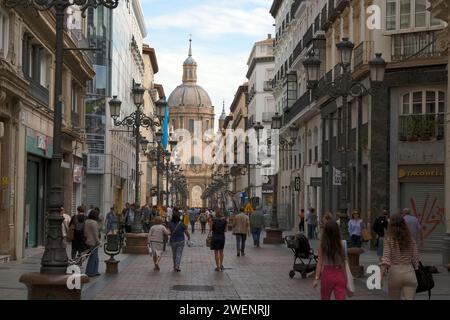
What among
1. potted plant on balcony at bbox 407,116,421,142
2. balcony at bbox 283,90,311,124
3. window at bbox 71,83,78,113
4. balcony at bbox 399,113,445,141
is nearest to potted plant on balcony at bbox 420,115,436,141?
balcony at bbox 399,113,445,141

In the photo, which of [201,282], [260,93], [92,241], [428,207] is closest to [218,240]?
[201,282]

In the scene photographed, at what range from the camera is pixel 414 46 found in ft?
105

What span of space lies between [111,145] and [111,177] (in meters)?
1.99

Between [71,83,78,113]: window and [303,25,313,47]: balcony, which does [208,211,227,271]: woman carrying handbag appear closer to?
[71,83,78,113]: window

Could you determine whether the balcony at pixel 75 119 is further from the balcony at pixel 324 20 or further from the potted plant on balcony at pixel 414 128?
the potted plant on balcony at pixel 414 128

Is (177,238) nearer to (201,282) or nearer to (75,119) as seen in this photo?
(201,282)

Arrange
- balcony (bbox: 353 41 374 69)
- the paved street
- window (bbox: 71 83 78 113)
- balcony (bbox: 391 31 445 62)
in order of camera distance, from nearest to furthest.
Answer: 1. the paved street
2. balcony (bbox: 391 31 445 62)
3. balcony (bbox: 353 41 374 69)
4. window (bbox: 71 83 78 113)

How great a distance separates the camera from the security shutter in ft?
104

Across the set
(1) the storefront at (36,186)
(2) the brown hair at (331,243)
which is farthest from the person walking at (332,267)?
(1) the storefront at (36,186)

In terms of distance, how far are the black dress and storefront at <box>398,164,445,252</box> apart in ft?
33.9

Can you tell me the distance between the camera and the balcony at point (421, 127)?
31.5m

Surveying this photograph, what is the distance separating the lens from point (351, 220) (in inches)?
1107
